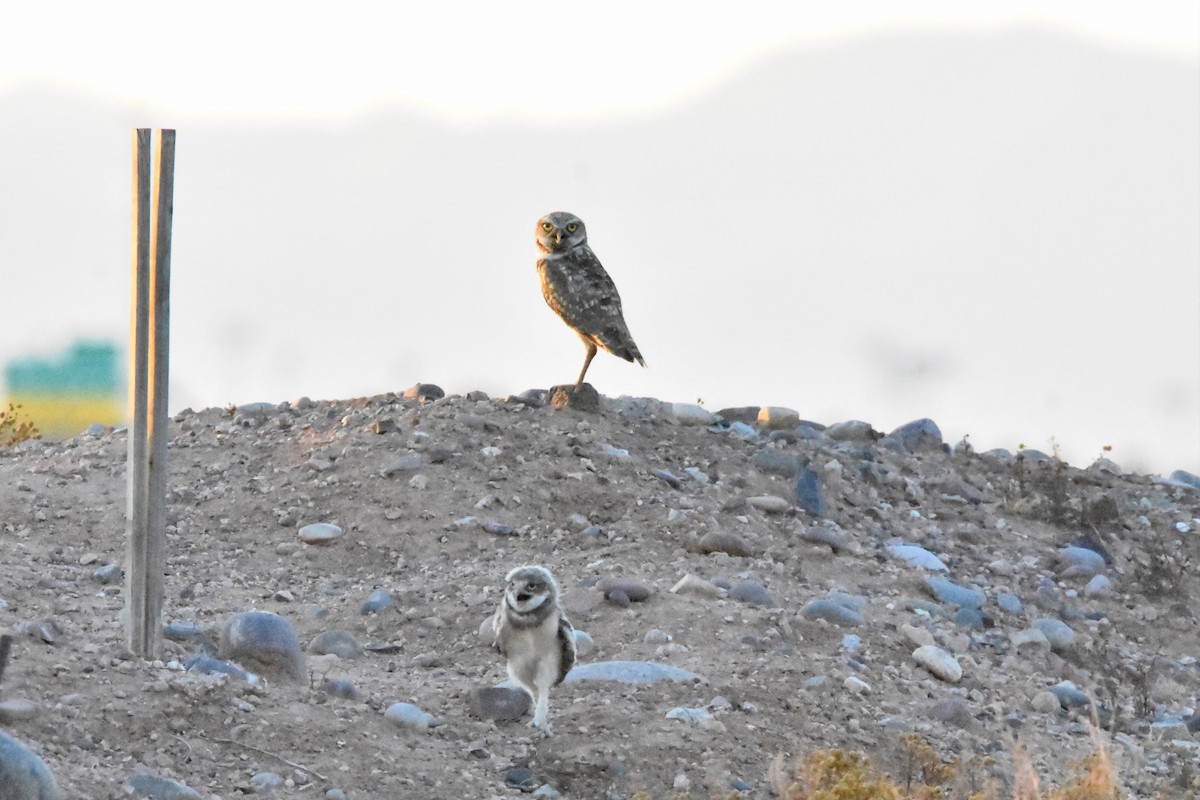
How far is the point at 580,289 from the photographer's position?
1072 cm

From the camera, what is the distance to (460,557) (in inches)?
358

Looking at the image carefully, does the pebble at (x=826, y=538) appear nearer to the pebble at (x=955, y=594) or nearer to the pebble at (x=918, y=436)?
the pebble at (x=955, y=594)

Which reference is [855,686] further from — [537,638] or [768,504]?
[768,504]

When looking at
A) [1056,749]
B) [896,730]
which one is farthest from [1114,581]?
[896,730]

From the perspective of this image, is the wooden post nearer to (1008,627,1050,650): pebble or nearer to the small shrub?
(1008,627,1050,650): pebble

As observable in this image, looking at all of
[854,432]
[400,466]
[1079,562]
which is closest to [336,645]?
[400,466]

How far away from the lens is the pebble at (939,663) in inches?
311

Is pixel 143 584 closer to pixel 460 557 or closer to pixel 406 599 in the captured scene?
pixel 406 599

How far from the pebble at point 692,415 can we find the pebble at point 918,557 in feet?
6.34

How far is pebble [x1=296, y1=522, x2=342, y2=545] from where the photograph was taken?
30.8ft

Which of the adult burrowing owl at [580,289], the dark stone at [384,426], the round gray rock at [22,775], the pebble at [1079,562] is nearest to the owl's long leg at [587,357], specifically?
the adult burrowing owl at [580,289]

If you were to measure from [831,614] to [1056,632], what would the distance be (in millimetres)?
1513

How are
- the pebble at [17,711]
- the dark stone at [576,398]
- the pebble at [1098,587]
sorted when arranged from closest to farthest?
1. the pebble at [17,711]
2. the pebble at [1098,587]
3. the dark stone at [576,398]

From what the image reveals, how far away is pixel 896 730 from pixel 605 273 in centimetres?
462
